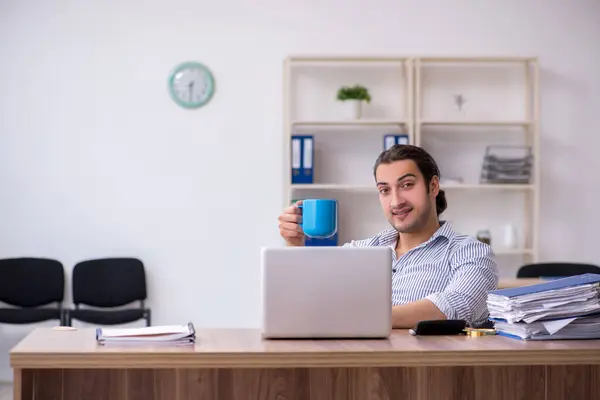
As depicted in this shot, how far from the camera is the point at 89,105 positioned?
5387 mm

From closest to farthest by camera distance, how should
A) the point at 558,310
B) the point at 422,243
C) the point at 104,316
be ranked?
the point at 558,310
the point at 422,243
the point at 104,316

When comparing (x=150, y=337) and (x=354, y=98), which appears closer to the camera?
(x=150, y=337)

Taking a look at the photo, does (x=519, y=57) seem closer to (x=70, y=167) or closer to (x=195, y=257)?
(x=195, y=257)

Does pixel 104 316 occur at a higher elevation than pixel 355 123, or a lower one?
lower

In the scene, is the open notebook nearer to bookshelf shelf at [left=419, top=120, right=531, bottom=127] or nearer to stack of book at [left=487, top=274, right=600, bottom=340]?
stack of book at [left=487, top=274, right=600, bottom=340]

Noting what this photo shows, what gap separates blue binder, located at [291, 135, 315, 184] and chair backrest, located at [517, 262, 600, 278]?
57.1 inches

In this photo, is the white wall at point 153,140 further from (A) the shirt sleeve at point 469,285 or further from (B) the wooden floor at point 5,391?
(A) the shirt sleeve at point 469,285

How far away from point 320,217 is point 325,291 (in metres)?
0.30

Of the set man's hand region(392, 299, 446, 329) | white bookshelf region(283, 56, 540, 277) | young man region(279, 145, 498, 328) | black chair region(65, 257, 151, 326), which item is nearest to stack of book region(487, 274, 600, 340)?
man's hand region(392, 299, 446, 329)

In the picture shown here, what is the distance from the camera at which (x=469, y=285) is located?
2.51 meters

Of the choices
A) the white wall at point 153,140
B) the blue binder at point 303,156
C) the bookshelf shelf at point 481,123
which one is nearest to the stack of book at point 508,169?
the bookshelf shelf at point 481,123

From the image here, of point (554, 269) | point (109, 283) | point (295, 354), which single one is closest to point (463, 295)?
point (295, 354)

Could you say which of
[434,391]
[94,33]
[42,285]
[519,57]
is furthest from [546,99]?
[434,391]

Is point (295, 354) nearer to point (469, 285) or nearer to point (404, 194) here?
point (469, 285)
